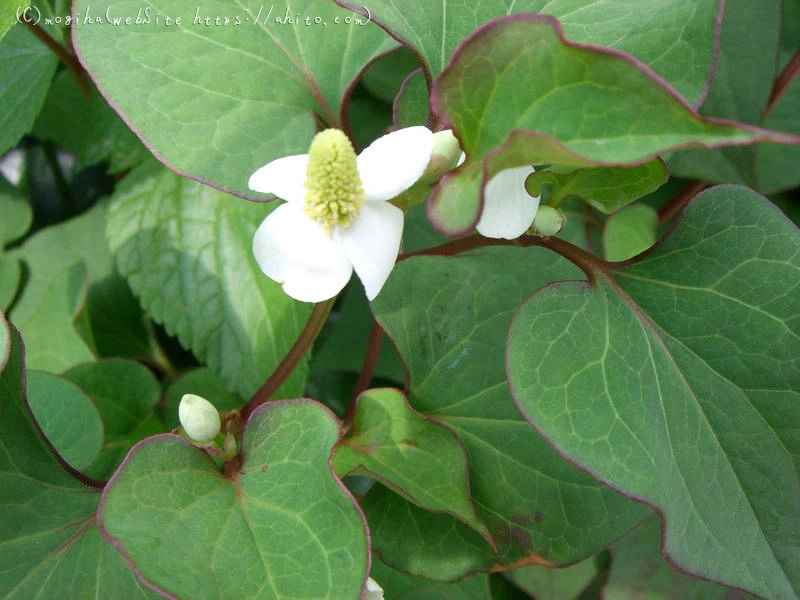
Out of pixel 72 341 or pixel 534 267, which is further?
pixel 72 341

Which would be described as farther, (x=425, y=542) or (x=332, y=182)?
(x=425, y=542)

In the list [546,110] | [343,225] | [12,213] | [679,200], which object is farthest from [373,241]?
[12,213]

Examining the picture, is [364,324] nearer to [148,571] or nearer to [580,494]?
[580,494]

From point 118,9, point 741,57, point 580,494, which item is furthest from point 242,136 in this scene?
point 741,57

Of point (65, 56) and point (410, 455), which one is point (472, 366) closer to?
point (410, 455)

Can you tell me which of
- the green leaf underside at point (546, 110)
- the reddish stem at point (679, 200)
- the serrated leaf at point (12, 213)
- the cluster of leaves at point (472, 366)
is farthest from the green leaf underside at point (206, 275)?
the reddish stem at point (679, 200)

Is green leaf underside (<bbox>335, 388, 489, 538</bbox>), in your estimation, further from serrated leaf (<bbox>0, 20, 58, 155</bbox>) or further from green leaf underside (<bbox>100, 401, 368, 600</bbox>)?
serrated leaf (<bbox>0, 20, 58, 155</bbox>)

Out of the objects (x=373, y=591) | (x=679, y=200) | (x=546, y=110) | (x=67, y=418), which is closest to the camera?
(x=546, y=110)

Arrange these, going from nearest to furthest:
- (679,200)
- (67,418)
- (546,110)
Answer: (546,110) → (67,418) → (679,200)
